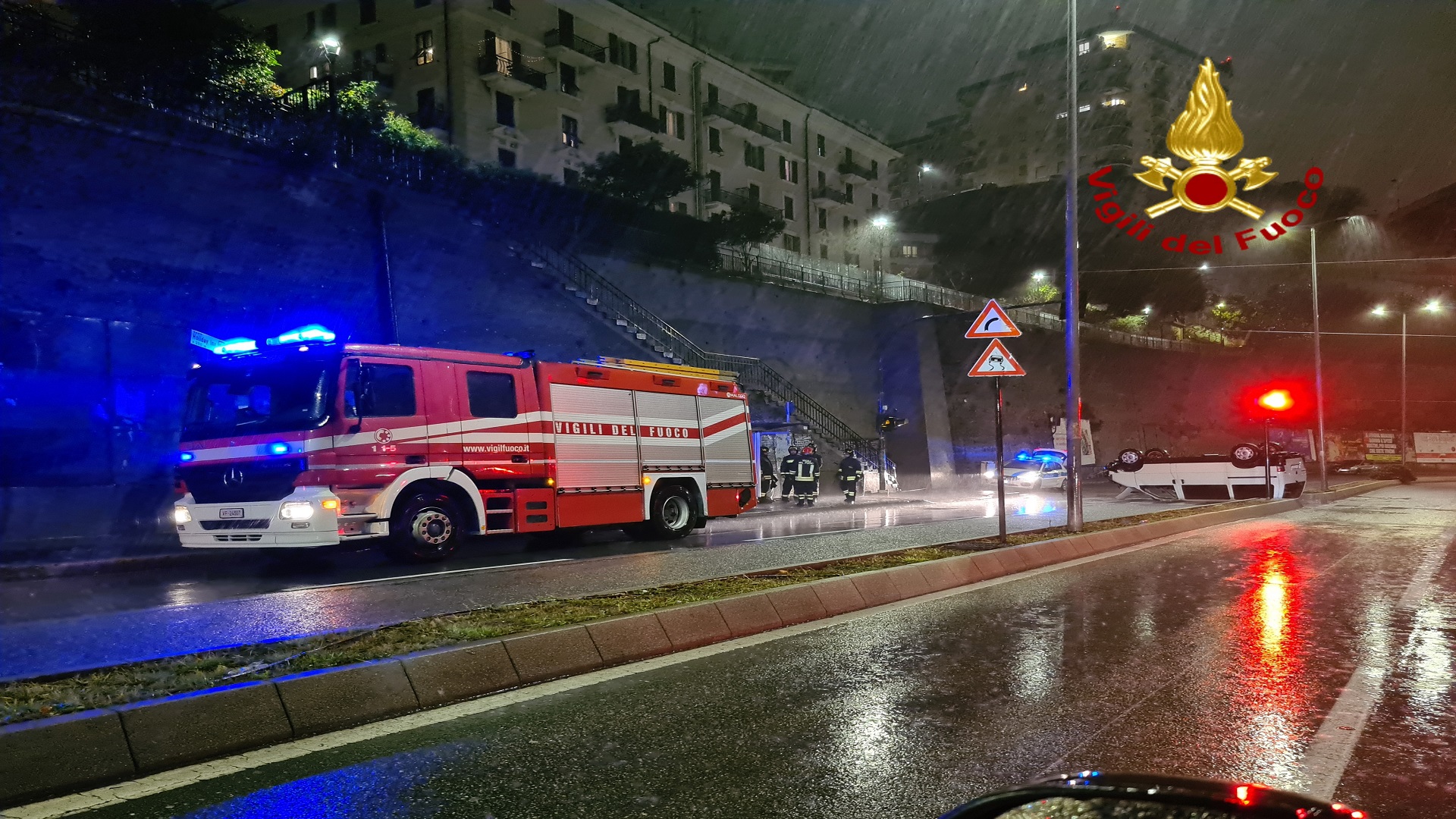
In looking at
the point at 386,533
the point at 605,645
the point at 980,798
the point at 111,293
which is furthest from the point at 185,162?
the point at 980,798

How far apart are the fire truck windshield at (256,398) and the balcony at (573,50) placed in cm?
3401

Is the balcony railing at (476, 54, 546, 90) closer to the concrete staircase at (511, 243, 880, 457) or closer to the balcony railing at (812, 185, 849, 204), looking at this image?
the concrete staircase at (511, 243, 880, 457)

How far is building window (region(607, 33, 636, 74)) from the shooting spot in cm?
4681

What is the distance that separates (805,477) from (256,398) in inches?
629

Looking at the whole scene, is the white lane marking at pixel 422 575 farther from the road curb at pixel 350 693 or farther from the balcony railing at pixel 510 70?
the balcony railing at pixel 510 70

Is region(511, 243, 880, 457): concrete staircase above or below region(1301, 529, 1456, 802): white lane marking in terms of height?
above

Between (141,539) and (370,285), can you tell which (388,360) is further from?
(370,285)

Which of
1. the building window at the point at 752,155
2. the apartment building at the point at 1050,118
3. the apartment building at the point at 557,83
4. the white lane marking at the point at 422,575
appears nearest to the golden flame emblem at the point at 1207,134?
the white lane marking at the point at 422,575

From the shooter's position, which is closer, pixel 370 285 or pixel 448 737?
pixel 448 737

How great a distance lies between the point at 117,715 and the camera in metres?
4.53

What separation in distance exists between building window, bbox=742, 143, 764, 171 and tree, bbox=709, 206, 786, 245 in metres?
13.2

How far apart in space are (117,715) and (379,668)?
1.33 metres

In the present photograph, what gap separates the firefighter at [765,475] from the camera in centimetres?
2661

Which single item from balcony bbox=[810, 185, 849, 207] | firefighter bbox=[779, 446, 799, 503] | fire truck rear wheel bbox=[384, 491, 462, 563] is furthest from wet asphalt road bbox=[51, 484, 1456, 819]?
balcony bbox=[810, 185, 849, 207]
